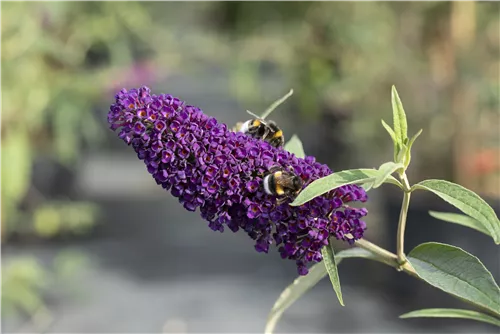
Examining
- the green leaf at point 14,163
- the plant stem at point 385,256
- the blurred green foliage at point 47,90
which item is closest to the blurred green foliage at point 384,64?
the blurred green foliage at point 47,90

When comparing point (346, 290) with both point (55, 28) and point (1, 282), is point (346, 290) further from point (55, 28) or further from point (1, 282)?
point (55, 28)

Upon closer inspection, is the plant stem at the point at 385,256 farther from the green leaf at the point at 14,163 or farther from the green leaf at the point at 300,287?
the green leaf at the point at 14,163

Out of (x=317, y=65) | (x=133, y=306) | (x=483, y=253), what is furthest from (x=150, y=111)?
(x=317, y=65)

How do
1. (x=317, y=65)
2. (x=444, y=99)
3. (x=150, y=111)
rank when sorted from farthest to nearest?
(x=317, y=65)
(x=444, y=99)
(x=150, y=111)

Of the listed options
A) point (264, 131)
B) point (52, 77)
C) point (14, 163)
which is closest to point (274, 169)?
point (264, 131)

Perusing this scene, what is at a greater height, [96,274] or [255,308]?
[96,274]

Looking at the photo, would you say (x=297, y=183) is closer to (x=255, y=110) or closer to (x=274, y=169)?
(x=274, y=169)

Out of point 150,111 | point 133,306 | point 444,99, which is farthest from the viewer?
point 444,99
